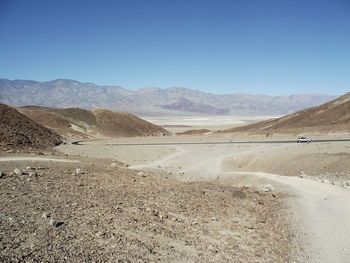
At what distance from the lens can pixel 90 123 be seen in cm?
10212

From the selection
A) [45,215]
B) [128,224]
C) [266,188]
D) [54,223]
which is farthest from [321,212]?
[45,215]

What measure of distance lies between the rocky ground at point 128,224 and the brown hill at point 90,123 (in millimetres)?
71753

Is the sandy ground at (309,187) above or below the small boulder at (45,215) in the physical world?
below

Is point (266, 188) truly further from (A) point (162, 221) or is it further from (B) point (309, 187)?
(A) point (162, 221)

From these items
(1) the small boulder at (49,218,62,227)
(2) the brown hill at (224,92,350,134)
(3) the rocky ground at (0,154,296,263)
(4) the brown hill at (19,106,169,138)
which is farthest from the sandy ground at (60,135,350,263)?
(4) the brown hill at (19,106,169,138)

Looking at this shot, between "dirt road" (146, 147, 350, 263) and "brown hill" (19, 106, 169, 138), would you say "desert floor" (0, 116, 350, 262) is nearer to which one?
"dirt road" (146, 147, 350, 263)

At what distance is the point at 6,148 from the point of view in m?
30.4

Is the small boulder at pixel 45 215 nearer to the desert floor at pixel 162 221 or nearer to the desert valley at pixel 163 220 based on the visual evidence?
the desert valley at pixel 163 220

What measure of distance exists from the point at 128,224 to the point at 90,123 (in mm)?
95146

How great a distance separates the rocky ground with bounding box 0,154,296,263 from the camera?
822 cm

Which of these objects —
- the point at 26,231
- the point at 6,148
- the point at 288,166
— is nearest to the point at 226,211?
the point at 26,231

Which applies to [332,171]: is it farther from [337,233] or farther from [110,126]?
[110,126]

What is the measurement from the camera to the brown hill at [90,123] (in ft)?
→ 301

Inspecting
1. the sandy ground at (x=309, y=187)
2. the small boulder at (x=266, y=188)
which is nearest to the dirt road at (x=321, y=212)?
the sandy ground at (x=309, y=187)
